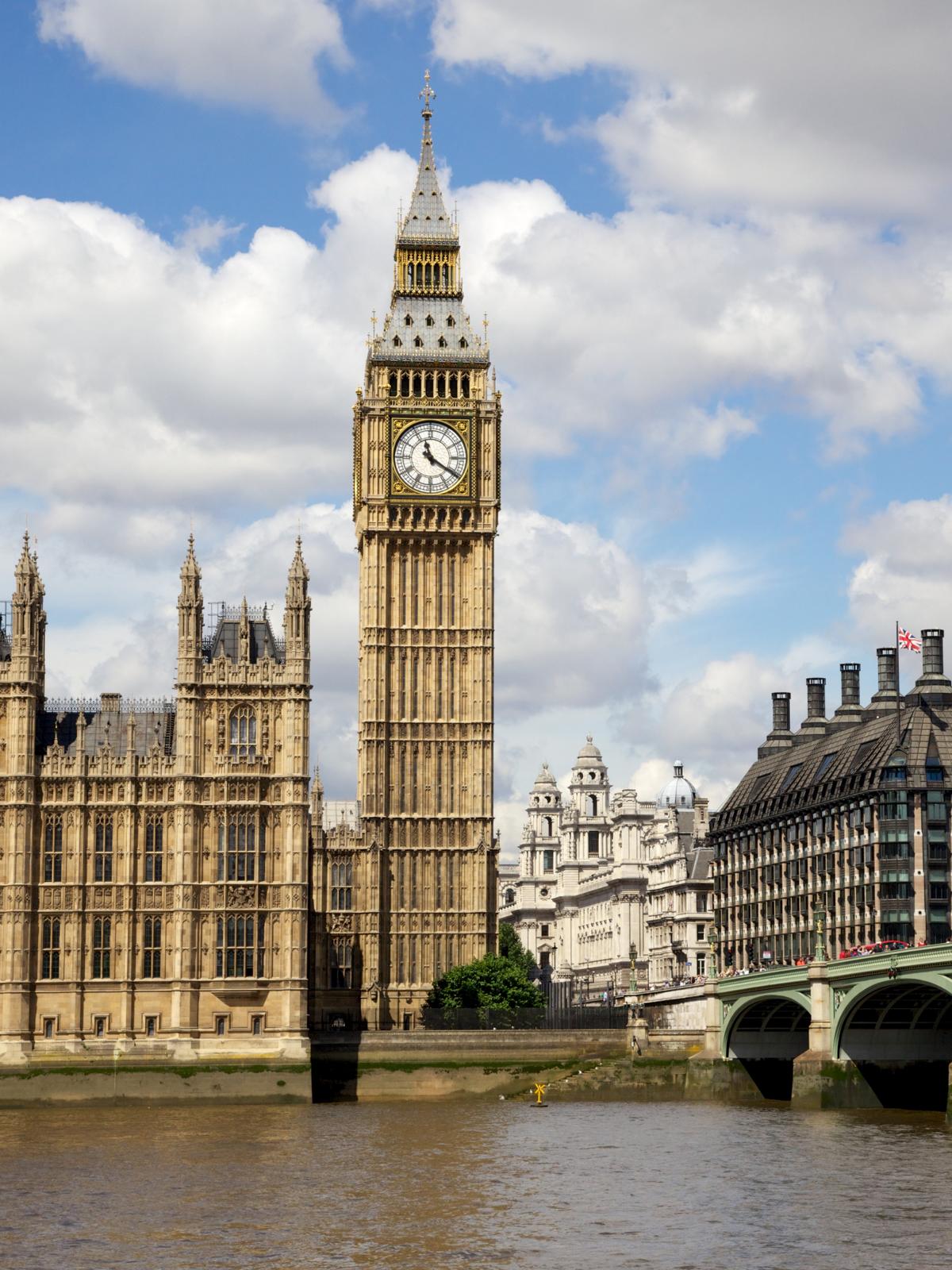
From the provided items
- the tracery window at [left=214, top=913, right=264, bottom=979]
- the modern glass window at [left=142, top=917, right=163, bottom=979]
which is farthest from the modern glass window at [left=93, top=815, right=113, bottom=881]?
the tracery window at [left=214, top=913, right=264, bottom=979]

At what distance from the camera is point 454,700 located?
138 m

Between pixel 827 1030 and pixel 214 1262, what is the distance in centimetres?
5327

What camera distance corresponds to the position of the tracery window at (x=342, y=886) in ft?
445

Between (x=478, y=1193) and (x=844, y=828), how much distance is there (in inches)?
3465

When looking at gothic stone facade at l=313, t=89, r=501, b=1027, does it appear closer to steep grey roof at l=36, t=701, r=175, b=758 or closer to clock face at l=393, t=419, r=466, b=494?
clock face at l=393, t=419, r=466, b=494

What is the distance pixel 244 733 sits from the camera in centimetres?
11338

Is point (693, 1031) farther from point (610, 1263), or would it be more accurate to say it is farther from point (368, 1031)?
point (610, 1263)

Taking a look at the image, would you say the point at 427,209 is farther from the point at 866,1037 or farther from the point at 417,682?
the point at 866,1037

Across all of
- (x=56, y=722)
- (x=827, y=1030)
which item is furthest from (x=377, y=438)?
(x=827, y=1030)

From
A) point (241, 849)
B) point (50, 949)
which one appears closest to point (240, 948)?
point (241, 849)

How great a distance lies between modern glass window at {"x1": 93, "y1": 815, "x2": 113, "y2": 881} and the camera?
11244 centimetres

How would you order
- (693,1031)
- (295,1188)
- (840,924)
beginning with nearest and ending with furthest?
(295,1188), (693,1031), (840,924)

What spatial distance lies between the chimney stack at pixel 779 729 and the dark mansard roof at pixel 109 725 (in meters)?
72.7

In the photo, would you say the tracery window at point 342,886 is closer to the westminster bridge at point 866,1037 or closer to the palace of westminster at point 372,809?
the palace of westminster at point 372,809
